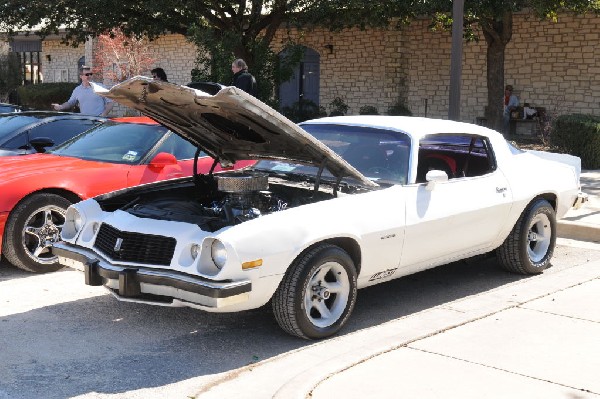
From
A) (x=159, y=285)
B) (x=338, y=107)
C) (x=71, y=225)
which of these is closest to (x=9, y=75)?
(x=338, y=107)

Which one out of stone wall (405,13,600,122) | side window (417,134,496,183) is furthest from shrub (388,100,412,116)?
side window (417,134,496,183)

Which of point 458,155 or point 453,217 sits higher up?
point 458,155

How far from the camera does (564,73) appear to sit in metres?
22.0

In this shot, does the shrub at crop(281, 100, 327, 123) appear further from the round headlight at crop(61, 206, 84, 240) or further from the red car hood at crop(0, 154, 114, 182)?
the round headlight at crop(61, 206, 84, 240)

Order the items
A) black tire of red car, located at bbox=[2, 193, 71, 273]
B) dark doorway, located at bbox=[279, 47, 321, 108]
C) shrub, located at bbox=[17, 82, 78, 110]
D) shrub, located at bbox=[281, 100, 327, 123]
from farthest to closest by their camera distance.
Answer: shrub, located at bbox=[17, 82, 78, 110] → dark doorway, located at bbox=[279, 47, 321, 108] → shrub, located at bbox=[281, 100, 327, 123] → black tire of red car, located at bbox=[2, 193, 71, 273]

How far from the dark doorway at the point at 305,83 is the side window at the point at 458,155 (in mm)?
20934

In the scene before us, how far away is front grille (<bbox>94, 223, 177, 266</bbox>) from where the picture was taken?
5547mm

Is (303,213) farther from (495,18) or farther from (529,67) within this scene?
(529,67)

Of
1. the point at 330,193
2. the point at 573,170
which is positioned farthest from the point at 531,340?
the point at 573,170

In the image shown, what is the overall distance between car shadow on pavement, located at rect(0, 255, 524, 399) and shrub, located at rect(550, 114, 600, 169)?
891cm

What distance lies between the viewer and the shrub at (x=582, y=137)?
15.2 meters

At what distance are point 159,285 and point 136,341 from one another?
1.82 feet

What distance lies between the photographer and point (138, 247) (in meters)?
5.68

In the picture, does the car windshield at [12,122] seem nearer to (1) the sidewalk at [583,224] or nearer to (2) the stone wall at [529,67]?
(1) the sidewalk at [583,224]
